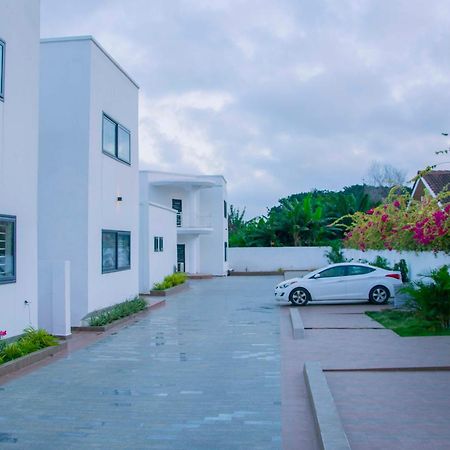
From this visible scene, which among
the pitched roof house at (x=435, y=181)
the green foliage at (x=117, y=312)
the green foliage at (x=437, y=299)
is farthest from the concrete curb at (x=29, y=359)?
the pitched roof house at (x=435, y=181)

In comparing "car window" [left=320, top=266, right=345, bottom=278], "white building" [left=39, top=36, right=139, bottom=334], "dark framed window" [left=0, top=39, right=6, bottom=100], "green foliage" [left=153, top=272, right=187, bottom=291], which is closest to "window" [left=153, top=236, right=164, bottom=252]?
"green foliage" [left=153, top=272, right=187, bottom=291]

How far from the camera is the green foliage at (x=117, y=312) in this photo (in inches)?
609

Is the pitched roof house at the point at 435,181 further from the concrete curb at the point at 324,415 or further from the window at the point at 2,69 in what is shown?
the window at the point at 2,69

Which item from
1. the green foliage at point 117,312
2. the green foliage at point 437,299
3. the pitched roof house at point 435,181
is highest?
the pitched roof house at point 435,181

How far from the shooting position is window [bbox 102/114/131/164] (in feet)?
56.3

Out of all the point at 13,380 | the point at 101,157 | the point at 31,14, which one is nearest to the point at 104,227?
the point at 101,157

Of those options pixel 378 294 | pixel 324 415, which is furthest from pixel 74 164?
pixel 324 415

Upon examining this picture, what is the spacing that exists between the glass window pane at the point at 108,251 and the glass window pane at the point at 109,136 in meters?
2.32

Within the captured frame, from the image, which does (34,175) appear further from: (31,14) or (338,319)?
(338,319)

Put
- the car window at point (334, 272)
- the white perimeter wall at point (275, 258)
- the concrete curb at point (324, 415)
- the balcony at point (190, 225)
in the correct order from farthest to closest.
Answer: the white perimeter wall at point (275, 258) → the balcony at point (190, 225) → the car window at point (334, 272) → the concrete curb at point (324, 415)

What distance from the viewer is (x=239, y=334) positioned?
48.3ft

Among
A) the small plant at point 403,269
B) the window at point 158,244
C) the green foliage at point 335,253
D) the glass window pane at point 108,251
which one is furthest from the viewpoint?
the green foliage at point 335,253

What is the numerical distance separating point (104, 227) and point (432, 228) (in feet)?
27.7

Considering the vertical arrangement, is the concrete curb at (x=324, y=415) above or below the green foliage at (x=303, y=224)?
below
